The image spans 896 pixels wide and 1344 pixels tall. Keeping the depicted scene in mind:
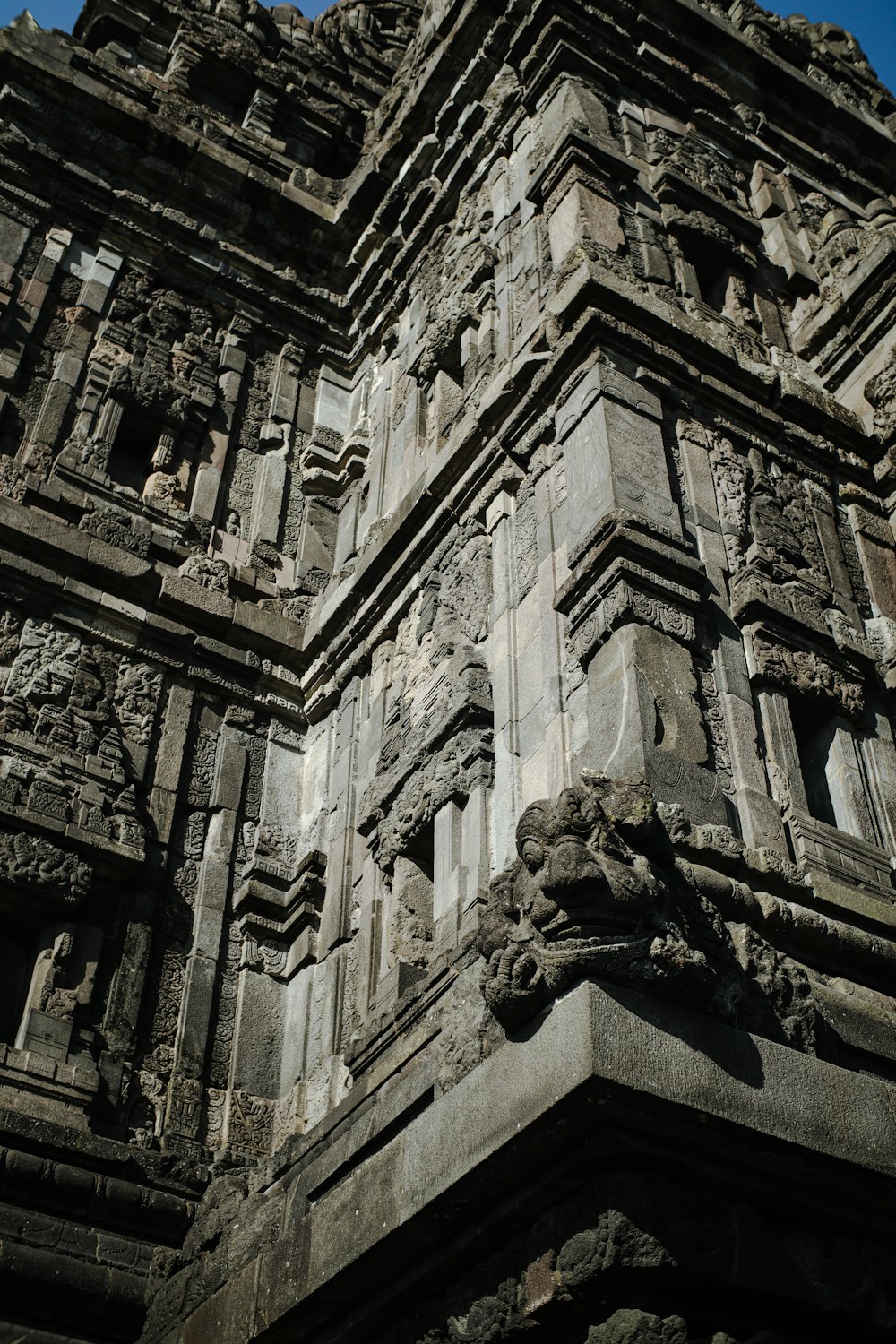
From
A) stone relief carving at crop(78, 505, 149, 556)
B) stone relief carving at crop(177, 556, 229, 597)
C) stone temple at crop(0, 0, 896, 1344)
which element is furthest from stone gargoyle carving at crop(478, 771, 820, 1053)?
stone relief carving at crop(78, 505, 149, 556)

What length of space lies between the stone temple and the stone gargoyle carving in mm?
30

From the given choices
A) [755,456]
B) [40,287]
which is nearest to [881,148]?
[755,456]

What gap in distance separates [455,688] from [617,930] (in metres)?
3.85

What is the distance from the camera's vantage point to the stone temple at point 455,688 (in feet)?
20.0

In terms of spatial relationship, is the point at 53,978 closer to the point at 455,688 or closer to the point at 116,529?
the point at 455,688

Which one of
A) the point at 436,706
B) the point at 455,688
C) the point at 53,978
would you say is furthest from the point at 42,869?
the point at 455,688

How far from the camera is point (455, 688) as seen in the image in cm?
961

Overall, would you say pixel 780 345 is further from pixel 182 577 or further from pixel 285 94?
pixel 285 94

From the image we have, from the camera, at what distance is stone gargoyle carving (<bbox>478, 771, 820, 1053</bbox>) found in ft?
19.5

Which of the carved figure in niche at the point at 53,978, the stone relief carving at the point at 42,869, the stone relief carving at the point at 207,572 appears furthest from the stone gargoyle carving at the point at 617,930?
the stone relief carving at the point at 207,572

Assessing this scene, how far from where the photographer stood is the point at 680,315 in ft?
35.3

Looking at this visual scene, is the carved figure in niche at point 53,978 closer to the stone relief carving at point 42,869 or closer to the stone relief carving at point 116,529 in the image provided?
the stone relief carving at point 42,869

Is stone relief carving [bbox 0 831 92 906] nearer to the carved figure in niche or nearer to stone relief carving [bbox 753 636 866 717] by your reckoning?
the carved figure in niche

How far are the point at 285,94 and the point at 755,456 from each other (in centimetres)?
1081
